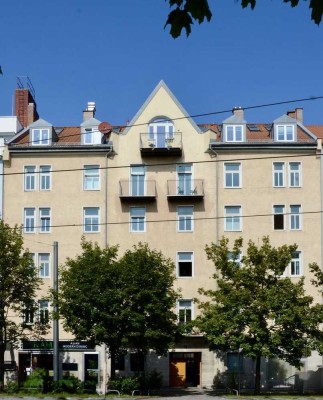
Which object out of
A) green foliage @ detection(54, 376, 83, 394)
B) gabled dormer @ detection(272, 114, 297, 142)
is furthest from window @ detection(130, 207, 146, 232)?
green foliage @ detection(54, 376, 83, 394)

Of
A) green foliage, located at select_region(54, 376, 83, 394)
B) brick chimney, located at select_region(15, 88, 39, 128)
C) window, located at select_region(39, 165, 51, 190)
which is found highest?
brick chimney, located at select_region(15, 88, 39, 128)

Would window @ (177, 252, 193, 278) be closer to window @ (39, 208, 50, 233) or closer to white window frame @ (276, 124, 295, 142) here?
window @ (39, 208, 50, 233)

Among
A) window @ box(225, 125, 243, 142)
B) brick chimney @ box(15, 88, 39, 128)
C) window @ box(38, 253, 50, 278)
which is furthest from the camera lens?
brick chimney @ box(15, 88, 39, 128)

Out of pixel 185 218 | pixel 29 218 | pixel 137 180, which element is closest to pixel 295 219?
pixel 185 218

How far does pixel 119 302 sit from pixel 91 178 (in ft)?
41.2

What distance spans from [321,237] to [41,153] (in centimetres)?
2006

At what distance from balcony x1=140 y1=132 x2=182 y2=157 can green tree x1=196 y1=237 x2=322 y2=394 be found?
1131 centimetres

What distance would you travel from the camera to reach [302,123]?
203ft

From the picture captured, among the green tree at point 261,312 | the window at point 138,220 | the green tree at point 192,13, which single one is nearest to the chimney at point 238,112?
the window at point 138,220

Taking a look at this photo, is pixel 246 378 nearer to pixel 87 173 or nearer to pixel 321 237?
pixel 321 237

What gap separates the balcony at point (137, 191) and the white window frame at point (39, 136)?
635 centimetres

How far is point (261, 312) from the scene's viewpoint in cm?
4647

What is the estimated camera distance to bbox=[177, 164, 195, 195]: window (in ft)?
188

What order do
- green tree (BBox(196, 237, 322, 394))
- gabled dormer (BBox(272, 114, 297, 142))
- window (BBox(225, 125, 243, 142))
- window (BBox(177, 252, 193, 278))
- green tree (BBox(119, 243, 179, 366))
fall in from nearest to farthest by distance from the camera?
green tree (BBox(196, 237, 322, 394)) < green tree (BBox(119, 243, 179, 366)) < window (BBox(177, 252, 193, 278)) < gabled dormer (BBox(272, 114, 297, 142)) < window (BBox(225, 125, 243, 142))
